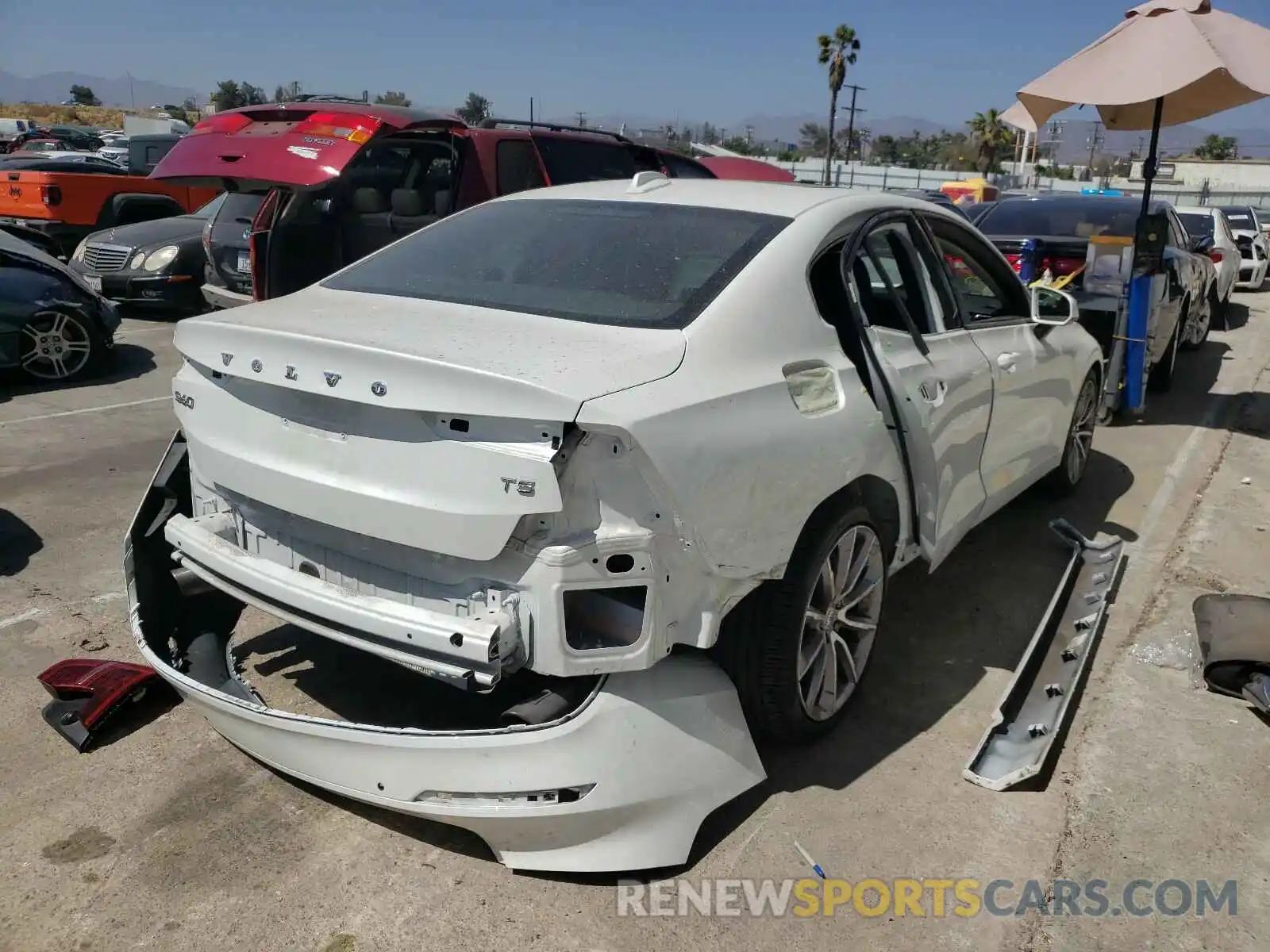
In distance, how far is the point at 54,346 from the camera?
804cm

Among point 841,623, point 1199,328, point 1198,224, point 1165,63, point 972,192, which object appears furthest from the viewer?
point 972,192

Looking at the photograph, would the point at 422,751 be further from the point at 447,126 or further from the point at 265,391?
the point at 447,126

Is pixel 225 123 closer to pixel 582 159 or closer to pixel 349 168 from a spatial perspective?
pixel 349 168

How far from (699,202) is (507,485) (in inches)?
64.3

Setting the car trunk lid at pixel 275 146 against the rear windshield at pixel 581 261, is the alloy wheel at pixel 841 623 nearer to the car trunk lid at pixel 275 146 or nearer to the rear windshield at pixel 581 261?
the rear windshield at pixel 581 261

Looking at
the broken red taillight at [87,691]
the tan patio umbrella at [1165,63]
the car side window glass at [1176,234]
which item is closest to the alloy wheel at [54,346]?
the broken red taillight at [87,691]

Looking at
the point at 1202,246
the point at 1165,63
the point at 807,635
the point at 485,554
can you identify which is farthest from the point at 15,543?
the point at 1202,246

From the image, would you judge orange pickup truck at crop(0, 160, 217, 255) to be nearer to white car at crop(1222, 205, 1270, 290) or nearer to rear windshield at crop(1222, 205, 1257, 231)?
white car at crop(1222, 205, 1270, 290)

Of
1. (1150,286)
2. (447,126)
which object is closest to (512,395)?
(447,126)

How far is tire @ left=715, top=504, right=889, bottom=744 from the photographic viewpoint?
287cm

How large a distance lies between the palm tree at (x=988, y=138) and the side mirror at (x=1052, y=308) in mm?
67945

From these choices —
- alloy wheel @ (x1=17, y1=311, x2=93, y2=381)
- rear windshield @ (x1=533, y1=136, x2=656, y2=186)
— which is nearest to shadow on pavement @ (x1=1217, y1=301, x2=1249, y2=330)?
rear windshield @ (x1=533, y1=136, x2=656, y2=186)

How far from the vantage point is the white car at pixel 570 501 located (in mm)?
2363

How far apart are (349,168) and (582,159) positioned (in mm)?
2623
